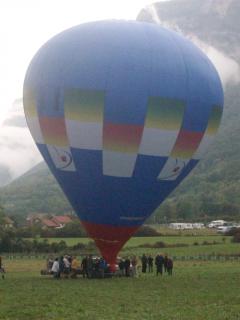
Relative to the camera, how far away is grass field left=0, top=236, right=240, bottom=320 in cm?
1558

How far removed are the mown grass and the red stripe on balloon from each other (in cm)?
109

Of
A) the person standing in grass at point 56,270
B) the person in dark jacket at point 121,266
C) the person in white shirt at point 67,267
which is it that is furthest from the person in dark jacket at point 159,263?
the person standing in grass at point 56,270

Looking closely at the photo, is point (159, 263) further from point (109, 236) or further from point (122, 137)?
point (122, 137)

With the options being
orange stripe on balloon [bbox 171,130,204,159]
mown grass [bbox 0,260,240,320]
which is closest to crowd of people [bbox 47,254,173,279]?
mown grass [bbox 0,260,240,320]

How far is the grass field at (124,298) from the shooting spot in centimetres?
1558

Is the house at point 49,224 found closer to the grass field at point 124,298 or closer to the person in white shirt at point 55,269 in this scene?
the person in white shirt at point 55,269

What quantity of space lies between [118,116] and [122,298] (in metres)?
7.06

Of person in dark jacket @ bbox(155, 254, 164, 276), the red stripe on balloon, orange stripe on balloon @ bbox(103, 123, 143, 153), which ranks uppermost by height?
orange stripe on balloon @ bbox(103, 123, 143, 153)

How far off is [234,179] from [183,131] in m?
159

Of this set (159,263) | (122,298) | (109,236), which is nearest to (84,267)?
(109,236)

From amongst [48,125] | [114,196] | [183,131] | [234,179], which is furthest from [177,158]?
[234,179]

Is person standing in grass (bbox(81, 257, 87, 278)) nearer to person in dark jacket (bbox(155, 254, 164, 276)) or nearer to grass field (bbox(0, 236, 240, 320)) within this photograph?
grass field (bbox(0, 236, 240, 320))

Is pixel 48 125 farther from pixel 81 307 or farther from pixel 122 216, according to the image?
pixel 81 307

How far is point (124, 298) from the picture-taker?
1897 centimetres
